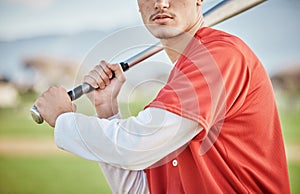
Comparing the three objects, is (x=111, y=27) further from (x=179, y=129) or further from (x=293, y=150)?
(x=179, y=129)

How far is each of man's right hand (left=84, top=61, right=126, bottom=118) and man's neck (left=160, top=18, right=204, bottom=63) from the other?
3.9 inches

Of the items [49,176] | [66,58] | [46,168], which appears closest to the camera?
[66,58]

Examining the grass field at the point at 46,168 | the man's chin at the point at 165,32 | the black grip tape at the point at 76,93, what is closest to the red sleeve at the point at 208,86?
the man's chin at the point at 165,32

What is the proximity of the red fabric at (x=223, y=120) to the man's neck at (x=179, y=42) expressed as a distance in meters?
0.04

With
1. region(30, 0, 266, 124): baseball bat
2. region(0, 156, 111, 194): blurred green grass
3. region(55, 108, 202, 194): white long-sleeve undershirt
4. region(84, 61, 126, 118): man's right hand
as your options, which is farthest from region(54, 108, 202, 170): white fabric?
region(0, 156, 111, 194): blurred green grass

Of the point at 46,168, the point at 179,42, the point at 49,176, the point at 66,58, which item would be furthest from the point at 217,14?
the point at 46,168

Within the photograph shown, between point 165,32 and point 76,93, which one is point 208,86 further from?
point 76,93

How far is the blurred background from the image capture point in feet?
7.38

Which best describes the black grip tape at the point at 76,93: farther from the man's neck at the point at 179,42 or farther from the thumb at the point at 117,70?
the man's neck at the point at 179,42

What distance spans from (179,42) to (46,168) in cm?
240

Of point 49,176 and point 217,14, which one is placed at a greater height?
point 217,14

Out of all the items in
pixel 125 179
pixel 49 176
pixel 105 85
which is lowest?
pixel 49 176

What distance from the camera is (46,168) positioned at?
3061 mm

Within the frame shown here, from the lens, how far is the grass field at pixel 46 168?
2.57 meters
